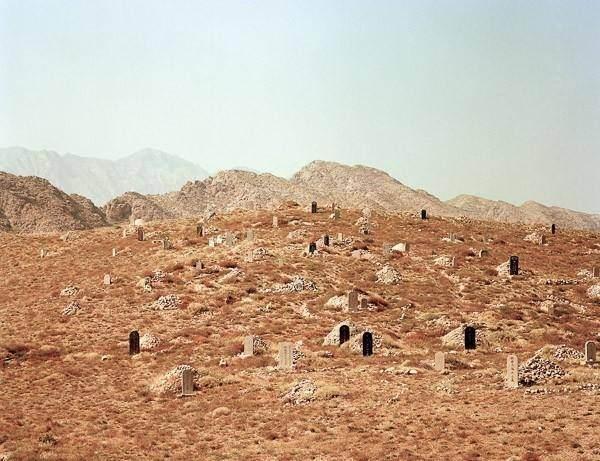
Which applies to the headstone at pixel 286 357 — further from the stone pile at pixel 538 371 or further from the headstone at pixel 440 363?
the stone pile at pixel 538 371

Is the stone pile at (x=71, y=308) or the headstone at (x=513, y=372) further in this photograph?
the stone pile at (x=71, y=308)

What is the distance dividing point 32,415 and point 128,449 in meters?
6.13

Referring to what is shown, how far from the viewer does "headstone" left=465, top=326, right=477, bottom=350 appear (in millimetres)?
30328

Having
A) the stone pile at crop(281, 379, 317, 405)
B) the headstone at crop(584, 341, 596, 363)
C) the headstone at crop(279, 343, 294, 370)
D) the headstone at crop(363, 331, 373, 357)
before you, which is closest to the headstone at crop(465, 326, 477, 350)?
the headstone at crop(363, 331, 373, 357)

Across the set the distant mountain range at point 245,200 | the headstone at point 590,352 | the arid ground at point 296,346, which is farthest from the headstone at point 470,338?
the distant mountain range at point 245,200

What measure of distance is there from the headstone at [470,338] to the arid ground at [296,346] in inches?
15.6

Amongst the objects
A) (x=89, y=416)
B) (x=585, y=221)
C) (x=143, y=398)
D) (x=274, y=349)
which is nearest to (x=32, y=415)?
(x=89, y=416)

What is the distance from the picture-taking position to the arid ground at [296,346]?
20203 millimetres

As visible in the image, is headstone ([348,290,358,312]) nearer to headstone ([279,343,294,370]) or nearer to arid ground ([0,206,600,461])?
arid ground ([0,206,600,461])

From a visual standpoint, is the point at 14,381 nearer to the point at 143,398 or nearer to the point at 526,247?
the point at 143,398

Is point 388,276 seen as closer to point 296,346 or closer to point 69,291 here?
point 296,346

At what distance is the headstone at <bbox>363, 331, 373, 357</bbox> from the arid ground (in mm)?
644

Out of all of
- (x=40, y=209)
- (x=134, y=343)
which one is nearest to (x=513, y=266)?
(x=134, y=343)

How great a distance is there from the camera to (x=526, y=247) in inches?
2194
